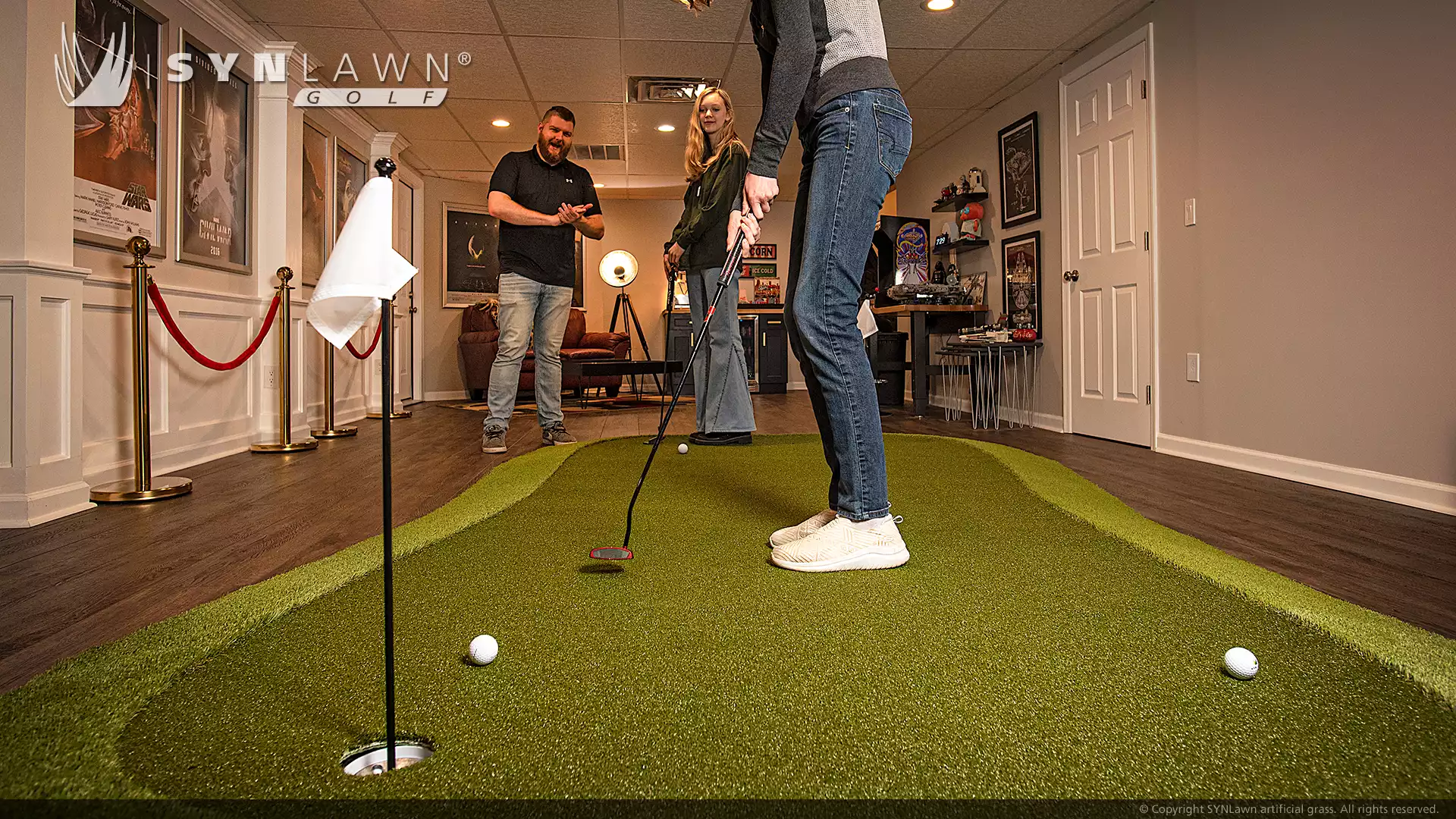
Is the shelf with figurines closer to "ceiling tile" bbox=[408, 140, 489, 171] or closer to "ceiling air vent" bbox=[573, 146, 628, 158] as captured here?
"ceiling air vent" bbox=[573, 146, 628, 158]

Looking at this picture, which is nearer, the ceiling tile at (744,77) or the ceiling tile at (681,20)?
the ceiling tile at (681,20)

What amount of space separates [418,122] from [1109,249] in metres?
5.41

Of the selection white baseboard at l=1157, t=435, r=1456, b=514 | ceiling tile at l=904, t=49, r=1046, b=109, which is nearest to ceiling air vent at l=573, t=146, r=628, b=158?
ceiling tile at l=904, t=49, r=1046, b=109

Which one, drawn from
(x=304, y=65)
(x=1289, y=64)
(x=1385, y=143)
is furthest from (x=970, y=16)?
(x=304, y=65)

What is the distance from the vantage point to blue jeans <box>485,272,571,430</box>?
3961 millimetres

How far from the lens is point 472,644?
1.18 m

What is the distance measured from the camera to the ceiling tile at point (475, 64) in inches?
192

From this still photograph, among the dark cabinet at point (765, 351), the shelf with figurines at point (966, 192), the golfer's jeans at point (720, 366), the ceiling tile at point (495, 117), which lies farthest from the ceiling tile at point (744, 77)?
the dark cabinet at point (765, 351)

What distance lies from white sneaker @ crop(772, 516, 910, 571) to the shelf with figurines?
5189 mm

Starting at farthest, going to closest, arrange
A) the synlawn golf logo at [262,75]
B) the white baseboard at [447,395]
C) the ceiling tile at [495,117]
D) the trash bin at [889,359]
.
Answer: the white baseboard at [447,395]
the trash bin at [889,359]
the ceiling tile at [495,117]
the synlawn golf logo at [262,75]

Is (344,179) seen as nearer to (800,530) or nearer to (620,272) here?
(620,272)

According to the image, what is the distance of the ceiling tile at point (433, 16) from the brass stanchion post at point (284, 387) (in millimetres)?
1546

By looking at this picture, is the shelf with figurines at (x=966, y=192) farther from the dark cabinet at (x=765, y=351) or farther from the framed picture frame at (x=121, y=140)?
the framed picture frame at (x=121, y=140)

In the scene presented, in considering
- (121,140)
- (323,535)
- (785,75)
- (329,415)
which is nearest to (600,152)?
(329,415)
